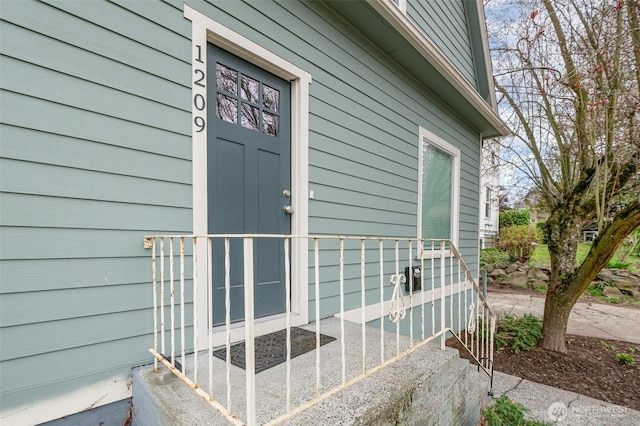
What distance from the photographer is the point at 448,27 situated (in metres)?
4.77

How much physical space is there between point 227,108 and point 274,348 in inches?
68.1

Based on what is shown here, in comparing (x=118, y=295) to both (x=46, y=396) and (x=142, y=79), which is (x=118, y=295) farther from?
(x=142, y=79)

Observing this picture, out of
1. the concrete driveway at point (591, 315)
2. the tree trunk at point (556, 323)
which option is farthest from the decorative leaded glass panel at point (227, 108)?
the concrete driveway at point (591, 315)

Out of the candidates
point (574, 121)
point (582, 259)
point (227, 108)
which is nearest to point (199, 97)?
point (227, 108)

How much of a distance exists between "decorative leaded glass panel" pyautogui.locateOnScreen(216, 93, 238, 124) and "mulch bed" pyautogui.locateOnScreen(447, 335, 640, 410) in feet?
12.8

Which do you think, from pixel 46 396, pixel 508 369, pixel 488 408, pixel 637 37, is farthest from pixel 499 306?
pixel 46 396

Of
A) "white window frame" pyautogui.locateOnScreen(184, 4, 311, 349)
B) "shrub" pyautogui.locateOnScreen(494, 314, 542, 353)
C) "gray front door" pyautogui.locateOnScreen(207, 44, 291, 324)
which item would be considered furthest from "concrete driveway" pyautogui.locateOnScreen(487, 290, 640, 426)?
"gray front door" pyautogui.locateOnScreen(207, 44, 291, 324)

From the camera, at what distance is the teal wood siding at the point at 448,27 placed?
4105 mm

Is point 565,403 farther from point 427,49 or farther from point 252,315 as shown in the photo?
point 427,49

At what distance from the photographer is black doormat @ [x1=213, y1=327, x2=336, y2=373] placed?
1796mm

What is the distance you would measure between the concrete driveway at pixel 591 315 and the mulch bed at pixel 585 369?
481mm

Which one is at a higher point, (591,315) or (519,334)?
(519,334)

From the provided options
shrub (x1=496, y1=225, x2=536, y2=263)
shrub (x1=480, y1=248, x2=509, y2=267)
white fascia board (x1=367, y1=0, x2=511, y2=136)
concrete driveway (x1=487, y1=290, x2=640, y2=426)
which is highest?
white fascia board (x1=367, y1=0, x2=511, y2=136)

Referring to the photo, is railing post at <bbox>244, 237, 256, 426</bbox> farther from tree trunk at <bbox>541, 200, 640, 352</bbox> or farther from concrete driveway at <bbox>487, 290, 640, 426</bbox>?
tree trunk at <bbox>541, 200, 640, 352</bbox>
